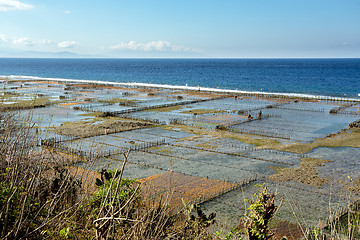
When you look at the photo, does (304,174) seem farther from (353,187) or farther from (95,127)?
(95,127)

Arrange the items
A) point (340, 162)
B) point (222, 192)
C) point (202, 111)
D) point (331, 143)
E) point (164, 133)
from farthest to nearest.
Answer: point (202, 111) → point (164, 133) → point (331, 143) → point (340, 162) → point (222, 192)

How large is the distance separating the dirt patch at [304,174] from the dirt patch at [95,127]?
22.3 metres

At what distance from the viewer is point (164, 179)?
29609 mm

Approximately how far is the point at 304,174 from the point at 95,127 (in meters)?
28.2

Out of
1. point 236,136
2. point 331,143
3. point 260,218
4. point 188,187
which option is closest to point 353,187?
point 188,187

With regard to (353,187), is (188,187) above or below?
above

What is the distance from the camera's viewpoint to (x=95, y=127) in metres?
49.1

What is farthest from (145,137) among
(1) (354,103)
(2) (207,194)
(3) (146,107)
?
(1) (354,103)

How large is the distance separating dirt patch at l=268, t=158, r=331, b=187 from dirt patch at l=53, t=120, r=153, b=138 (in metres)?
22.3

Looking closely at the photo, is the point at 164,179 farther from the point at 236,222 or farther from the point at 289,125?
the point at 289,125

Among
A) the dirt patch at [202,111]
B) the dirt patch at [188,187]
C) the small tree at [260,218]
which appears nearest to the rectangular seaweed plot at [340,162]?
the dirt patch at [188,187]

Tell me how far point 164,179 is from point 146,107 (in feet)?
131

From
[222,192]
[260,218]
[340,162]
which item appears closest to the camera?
[260,218]

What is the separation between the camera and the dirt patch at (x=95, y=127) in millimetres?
45312
